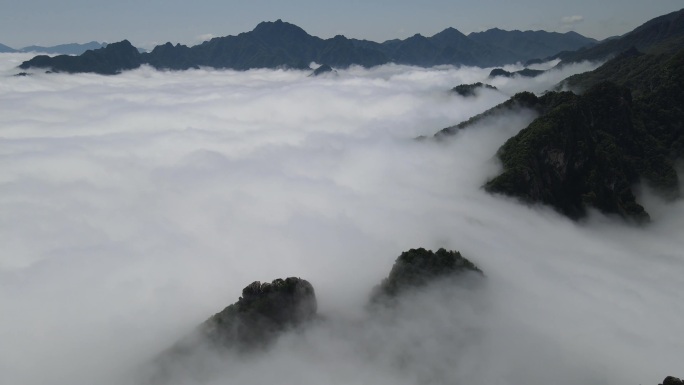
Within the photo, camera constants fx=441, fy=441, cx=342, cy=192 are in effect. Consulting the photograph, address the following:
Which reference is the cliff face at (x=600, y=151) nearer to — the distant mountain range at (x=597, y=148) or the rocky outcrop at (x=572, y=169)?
the rocky outcrop at (x=572, y=169)

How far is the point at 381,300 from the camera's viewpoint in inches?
2170

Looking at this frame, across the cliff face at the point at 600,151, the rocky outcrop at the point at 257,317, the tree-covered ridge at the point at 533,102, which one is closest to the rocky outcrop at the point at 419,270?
the rocky outcrop at the point at 257,317

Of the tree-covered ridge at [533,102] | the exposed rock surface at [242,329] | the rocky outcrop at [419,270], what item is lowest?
the exposed rock surface at [242,329]

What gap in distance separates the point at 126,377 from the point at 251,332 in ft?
46.1

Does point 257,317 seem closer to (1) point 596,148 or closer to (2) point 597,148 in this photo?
(1) point 596,148

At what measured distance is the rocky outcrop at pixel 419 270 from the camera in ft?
177

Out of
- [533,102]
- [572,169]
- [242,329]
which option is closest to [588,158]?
[572,169]

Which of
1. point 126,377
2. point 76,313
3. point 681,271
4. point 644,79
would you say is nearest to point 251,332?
point 126,377

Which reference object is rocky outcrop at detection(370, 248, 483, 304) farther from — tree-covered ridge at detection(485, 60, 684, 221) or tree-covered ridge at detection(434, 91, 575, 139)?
tree-covered ridge at detection(434, 91, 575, 139)

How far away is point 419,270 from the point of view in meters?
54.2

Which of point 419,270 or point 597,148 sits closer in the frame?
point 419,270

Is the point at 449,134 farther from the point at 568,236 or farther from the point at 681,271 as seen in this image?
the point at 681,271

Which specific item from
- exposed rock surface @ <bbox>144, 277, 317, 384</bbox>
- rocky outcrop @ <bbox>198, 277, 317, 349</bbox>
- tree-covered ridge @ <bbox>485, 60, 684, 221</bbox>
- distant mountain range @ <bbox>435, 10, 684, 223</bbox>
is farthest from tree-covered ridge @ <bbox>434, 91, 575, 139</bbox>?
rocky outcrop @ <bbox>198, 277, 317, 349</bbox>

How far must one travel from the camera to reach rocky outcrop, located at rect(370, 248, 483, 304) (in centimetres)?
5403
